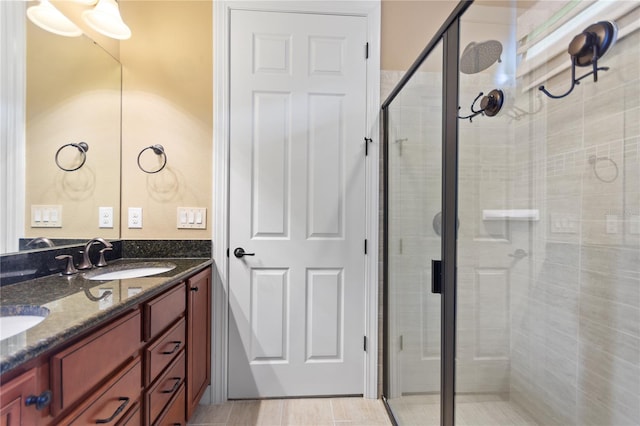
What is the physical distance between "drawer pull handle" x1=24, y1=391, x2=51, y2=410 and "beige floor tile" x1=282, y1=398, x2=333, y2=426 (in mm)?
1377

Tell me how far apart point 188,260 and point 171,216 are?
0.31 meters

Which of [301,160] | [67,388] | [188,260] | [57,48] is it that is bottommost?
[67,388]

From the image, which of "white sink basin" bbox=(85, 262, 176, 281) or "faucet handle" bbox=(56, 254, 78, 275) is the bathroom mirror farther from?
"white sink basin" bbox=(85, 262, 176, 281)

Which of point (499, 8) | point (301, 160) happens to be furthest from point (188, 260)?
point (499, 8)

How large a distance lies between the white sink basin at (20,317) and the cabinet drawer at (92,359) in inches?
7.3

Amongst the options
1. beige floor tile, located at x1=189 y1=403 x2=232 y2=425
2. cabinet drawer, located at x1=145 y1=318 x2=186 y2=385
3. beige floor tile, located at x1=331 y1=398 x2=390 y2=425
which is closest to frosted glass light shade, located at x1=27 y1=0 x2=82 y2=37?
cabinet drawer, located at x1=145 y1=318 x2=186 y2=385

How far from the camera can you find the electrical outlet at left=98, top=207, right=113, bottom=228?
181 cm

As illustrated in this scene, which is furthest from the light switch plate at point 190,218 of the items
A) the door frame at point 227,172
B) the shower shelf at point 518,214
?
the shower shelf at point 518,214

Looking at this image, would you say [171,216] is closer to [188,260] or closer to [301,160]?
[188,260]

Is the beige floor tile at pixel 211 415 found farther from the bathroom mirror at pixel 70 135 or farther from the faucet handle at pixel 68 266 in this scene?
the bathroom mirror at pixel 70 135

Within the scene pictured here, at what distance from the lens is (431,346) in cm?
137

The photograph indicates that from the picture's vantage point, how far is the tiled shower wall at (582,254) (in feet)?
3.86

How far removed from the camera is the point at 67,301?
98 cm

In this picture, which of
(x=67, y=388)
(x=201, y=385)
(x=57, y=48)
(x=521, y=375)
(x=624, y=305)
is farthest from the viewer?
(x=201, y=385)
